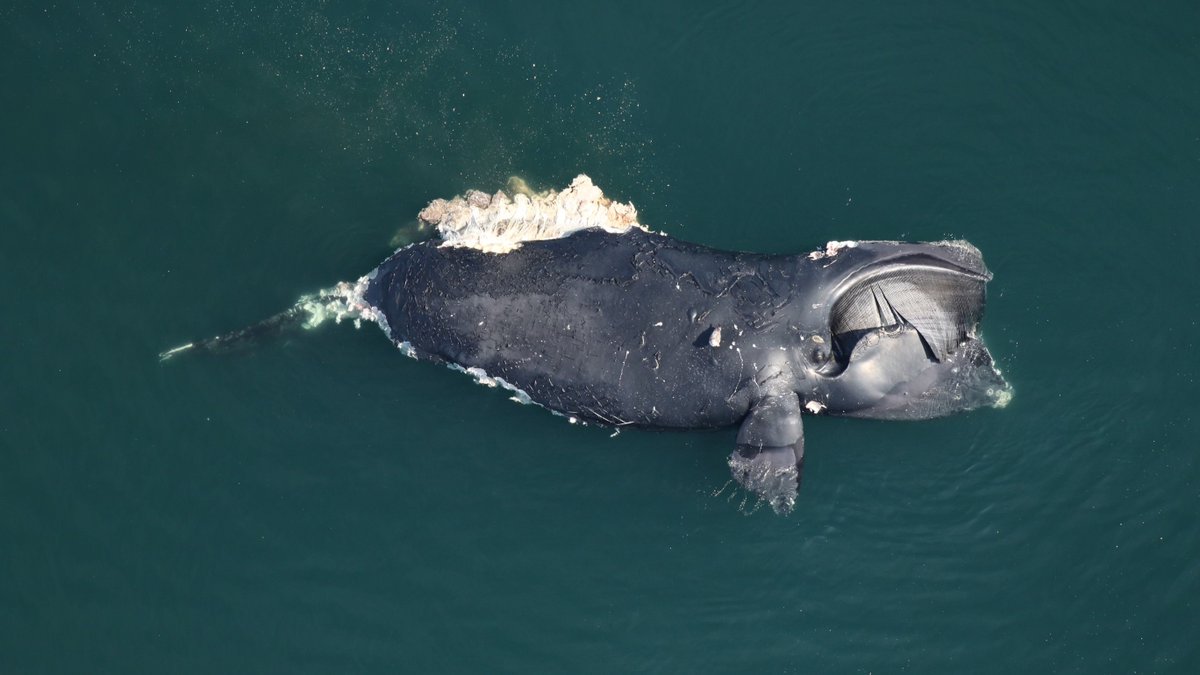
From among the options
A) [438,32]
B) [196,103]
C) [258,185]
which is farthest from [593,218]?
[196,103]

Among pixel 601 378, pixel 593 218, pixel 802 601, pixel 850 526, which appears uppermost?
pixel 593 218

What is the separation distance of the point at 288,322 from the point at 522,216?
10.7 feet

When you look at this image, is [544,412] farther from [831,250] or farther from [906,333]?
[906,333]

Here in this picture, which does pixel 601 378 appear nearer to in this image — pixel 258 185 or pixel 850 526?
pixel 850 526

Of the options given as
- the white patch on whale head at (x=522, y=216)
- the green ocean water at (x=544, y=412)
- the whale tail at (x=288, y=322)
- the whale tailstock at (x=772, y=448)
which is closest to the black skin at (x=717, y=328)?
the whale tailstock at (x=772, y=448)

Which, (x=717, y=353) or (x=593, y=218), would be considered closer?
(x=717, y=353)

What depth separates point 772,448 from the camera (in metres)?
11.1

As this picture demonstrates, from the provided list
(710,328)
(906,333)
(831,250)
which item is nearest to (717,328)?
(710,328)

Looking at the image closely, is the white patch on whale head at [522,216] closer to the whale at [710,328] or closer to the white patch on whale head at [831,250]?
the whale at [710,328]

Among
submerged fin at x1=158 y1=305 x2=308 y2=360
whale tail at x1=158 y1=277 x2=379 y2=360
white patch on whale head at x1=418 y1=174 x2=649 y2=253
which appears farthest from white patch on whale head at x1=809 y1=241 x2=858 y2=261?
submerged fin at x1=158 y1=305 x2=308 y2=360

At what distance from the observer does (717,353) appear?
11109mm

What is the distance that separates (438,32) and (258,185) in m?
3.01

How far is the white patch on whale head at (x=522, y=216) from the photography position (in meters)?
11.8

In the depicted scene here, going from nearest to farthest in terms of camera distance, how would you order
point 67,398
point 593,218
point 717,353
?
point 717,353
point 593,218
point 67,398
